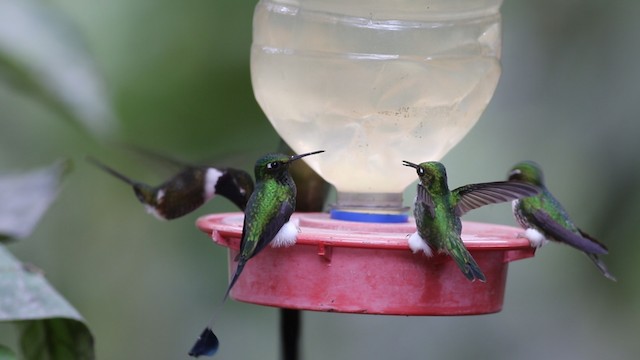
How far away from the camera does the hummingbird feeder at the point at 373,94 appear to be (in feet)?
7.78

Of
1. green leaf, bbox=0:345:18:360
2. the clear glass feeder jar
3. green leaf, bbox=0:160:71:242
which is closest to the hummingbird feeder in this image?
the clear glass feeder jar

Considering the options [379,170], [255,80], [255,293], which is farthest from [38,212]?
[379,170]

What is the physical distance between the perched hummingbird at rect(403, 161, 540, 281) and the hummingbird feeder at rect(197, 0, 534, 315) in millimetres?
88

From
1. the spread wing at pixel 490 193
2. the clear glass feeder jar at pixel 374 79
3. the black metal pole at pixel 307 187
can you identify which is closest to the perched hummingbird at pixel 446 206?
the spread wing at pixel 490 193

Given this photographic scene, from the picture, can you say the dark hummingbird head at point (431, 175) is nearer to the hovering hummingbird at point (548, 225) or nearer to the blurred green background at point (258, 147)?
the hovering hummingbird at point (548, 225)

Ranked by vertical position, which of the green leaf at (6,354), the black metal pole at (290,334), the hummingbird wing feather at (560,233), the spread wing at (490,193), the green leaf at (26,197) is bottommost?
the black metal pole at (290,334)

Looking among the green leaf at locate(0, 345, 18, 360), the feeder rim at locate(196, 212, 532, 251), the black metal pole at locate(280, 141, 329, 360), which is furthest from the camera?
the black metal pole at locate(280, 141, 329, 360)

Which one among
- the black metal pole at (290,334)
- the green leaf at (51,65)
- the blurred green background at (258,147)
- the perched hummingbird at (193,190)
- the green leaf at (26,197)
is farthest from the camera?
the blurred green background at (258,147)

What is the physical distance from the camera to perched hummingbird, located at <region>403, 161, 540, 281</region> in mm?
2016

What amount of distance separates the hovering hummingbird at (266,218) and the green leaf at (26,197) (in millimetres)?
482

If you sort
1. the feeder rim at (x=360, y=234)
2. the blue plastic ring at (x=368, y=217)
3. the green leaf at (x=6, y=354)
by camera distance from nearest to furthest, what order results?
1. the green leaf at (x=6, y=354)
2. the feeder rim at (x=360, y=234)
3. the blue plastic ring at (x=368, y=217)

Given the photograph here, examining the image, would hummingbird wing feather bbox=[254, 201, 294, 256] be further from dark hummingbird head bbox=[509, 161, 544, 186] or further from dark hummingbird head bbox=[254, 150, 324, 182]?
dark hummingbird head bbox=[509, 161, 544, 186]

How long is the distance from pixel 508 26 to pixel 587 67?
1.21ft

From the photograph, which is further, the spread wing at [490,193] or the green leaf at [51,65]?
the green leaf at [51,65]
